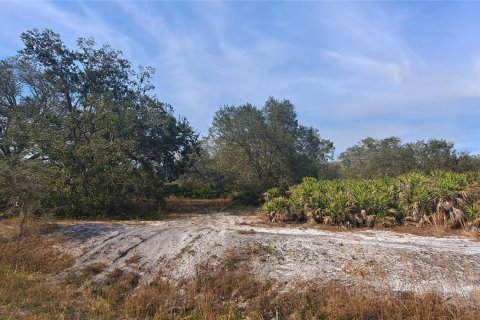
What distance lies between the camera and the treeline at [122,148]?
49.0ft

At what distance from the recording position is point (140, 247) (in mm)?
8648

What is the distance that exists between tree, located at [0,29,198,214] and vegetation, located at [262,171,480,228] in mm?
7087

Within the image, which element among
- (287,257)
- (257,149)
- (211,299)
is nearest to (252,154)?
→ (257,149)

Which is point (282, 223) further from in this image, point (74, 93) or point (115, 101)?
point (74, 93)

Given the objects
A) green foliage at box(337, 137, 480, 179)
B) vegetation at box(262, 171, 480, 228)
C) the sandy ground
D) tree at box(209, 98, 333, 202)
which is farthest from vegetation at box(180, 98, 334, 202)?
the sandy ground

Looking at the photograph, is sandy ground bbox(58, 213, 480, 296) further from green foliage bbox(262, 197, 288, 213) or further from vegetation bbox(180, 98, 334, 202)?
vegetation bbox(180, 98, 334, 202)

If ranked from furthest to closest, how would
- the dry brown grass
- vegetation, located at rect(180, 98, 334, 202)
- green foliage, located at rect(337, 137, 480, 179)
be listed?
1. green foliage, located at rect(337, 137, 480, 179)
2. vegetation, located at rect(180, 98, 334, 202)
3. the dry brown grass

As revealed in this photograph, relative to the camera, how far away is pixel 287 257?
7.54m

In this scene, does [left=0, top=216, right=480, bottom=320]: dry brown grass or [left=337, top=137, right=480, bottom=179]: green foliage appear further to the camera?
[left=337, top=137, right=480, bottom=179]: green foliage

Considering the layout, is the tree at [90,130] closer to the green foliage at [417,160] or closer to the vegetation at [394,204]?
the vegetation at [394,204]

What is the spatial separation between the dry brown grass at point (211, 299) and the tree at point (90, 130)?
27.0ft

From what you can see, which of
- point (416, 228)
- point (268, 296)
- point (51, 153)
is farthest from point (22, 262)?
point (416, 228)

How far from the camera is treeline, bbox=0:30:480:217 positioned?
49.0 feet

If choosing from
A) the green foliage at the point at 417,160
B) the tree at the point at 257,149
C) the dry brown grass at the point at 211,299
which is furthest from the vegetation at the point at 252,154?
the dry brown grass at the point at 211,299
